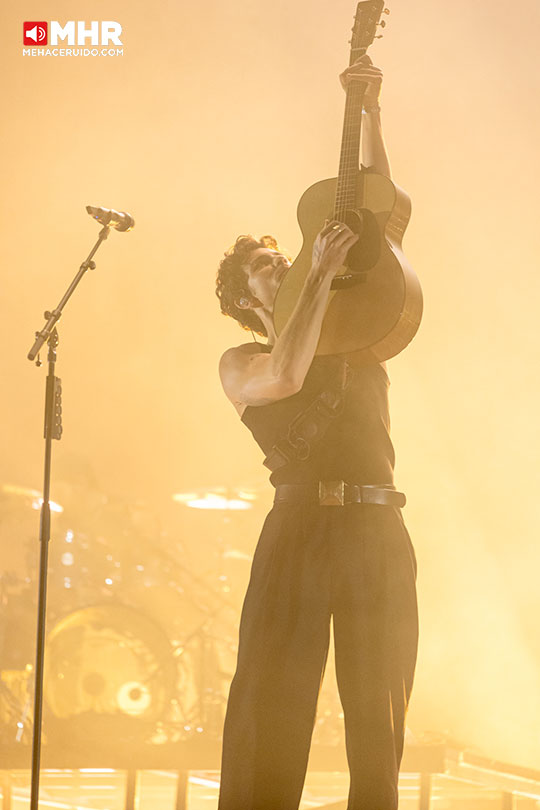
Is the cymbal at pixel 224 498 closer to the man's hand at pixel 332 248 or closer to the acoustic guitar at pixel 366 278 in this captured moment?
the acoustic guitar at pixel 366 278

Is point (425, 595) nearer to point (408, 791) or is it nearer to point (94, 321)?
point (408, 791)

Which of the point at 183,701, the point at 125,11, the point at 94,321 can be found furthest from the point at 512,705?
the point at 125,11

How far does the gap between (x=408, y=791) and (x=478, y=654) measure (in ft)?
3.30

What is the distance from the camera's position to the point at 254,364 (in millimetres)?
2344

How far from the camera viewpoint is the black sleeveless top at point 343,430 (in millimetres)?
2217

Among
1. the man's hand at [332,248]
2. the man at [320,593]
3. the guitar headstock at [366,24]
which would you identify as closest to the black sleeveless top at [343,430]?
the man at [320,593]

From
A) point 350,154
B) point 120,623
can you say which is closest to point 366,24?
point 350,154

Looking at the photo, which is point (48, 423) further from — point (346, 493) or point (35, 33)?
point (35, 33)

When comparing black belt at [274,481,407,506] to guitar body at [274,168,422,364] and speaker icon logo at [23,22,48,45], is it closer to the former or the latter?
guitar body at [274,168,422,364]

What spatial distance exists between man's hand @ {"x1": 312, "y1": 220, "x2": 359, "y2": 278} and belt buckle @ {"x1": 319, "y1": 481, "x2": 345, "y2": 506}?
0.48m

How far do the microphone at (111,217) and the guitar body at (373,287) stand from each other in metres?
0.98

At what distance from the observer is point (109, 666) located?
4711 millimetres

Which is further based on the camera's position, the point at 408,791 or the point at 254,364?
the point at 408,791

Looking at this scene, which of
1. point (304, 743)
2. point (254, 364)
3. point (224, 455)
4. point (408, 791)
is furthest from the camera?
point (224, 455)
